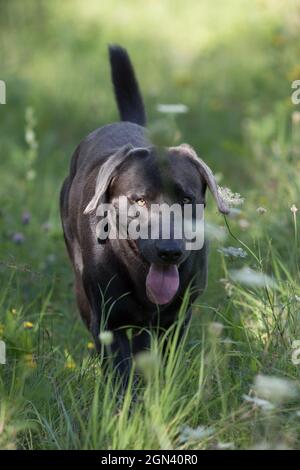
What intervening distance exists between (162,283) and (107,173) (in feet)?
1.48

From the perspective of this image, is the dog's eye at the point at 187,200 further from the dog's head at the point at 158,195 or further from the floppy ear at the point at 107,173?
the floppy ear at the point at 107,173

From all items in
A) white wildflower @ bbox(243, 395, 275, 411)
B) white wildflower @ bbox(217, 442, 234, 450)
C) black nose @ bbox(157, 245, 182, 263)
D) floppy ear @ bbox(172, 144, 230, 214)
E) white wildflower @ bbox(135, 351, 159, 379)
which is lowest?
white wildflower @ bbox(217, 442, 234, 450)

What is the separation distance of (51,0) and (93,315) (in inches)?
282

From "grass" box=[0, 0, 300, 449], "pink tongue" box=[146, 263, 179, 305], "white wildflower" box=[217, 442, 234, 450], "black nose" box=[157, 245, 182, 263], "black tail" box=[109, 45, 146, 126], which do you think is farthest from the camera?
"black tail" box=[109, 45, 146, 126]

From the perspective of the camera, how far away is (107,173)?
12.6 ft

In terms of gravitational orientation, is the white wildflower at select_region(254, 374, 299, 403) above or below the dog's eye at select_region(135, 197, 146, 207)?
below

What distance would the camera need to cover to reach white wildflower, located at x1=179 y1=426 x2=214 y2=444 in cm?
300

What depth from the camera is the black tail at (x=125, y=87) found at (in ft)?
16.1

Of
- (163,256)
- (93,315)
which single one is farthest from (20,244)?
(163,256)

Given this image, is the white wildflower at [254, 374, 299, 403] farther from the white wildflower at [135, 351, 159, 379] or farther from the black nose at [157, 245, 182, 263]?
the black nose at [157, 245, 182, 263]

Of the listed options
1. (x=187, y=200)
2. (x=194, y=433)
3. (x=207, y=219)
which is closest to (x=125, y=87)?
(x=207, y=219)

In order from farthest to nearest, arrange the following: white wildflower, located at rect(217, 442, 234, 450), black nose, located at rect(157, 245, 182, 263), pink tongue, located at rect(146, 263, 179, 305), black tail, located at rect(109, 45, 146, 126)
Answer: black tail, located at rect(109, 45, 146, 126) → pink tongue, located at rect(146, 263, 179, 305) → black nose, located at rect(157, 245, 182, 263) → white wildflower, located at rect(217, 442, 234, 450)

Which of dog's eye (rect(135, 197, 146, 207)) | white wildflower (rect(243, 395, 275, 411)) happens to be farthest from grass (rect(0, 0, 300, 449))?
dog's eye (rect(135, 197, 146, 207))
